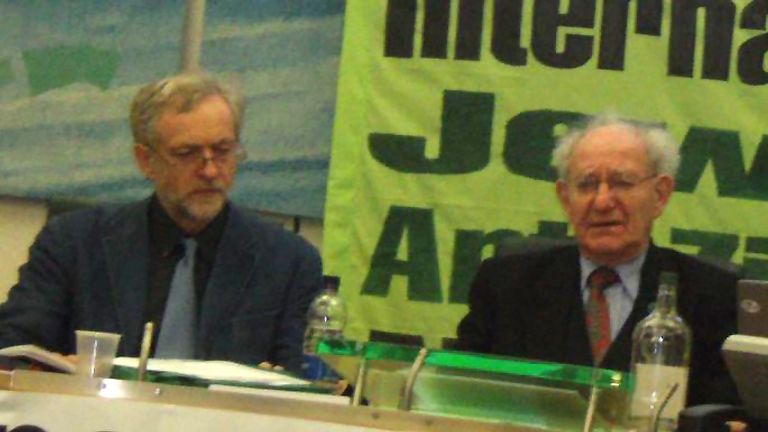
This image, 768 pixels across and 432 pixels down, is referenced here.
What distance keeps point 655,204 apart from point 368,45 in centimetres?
124

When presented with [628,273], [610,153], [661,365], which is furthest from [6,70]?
[661,365]

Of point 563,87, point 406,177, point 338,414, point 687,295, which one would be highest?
point 563,87

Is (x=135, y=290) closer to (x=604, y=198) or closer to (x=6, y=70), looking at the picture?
(x=604, y=198)

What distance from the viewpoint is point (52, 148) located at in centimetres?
433

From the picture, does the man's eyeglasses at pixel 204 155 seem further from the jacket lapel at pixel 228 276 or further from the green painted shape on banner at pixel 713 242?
the green painted shape on banner at pixel 713 242

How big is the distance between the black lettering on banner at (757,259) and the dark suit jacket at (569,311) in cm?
95

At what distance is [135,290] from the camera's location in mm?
3111

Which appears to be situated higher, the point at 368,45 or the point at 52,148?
the point at 368,45

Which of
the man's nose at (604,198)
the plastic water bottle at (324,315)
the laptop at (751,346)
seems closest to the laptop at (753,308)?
the laptop at (751,346)

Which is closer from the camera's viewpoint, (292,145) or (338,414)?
(338,414)

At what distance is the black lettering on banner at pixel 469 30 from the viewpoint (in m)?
4.14

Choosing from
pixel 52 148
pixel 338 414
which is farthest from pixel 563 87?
pixel 338 414

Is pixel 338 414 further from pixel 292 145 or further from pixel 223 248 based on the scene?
pixel 292 145

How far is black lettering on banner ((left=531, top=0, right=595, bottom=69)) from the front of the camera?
4117 millimetres
